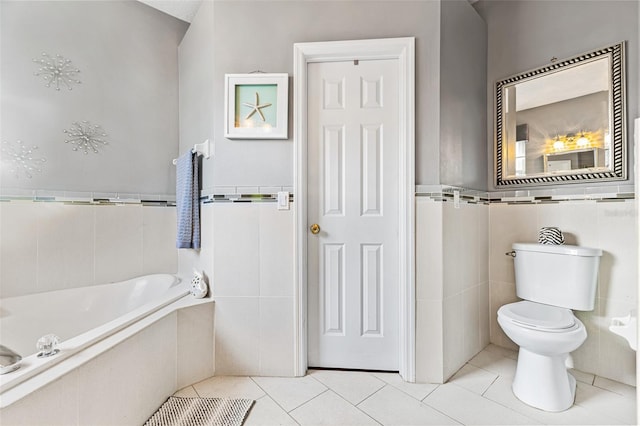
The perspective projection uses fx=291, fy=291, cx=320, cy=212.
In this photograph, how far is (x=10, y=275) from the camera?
1.69 m

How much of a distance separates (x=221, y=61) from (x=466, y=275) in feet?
6.71

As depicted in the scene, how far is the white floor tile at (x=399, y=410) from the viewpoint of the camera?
1387 mm

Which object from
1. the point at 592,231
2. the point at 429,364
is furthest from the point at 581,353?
the point at 429,364

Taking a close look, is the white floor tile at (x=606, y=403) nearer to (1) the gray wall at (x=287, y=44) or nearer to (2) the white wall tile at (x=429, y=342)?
(2) the white wall tile at (x=429, y=342)

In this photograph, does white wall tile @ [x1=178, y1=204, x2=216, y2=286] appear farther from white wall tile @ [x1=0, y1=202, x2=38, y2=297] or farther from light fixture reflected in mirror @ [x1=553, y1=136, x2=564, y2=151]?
light fixture reflected in mirror @ [x1=553, y1=136, x2=564, y2=151]

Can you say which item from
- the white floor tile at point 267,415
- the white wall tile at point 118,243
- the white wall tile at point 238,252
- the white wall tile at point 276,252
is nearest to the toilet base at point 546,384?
the white floor tile at point 267,415

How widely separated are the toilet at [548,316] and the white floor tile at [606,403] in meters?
0.06

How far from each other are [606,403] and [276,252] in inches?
74.5

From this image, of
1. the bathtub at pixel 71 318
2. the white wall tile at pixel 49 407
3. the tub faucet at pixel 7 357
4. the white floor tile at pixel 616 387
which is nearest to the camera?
the white wall tile at pixel 49 407

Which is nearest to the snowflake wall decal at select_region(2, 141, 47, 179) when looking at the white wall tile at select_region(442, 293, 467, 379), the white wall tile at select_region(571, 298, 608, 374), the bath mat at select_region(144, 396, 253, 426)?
the bath mat at select_region(144, 396, 253, 426)

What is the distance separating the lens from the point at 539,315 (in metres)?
1.67

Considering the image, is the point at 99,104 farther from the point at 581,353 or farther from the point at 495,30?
the point at 581,353

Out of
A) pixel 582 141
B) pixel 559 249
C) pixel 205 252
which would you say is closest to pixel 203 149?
pixel 205 252

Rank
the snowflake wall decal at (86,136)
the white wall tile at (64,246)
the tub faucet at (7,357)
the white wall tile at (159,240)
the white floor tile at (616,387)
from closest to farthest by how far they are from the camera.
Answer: the tub faucet at (7,357) → the white floor tile at (616,387) → the white wall tile at (64,246) → the snowflake wall decal at (86,136) → the white wall tile at (159,240)
